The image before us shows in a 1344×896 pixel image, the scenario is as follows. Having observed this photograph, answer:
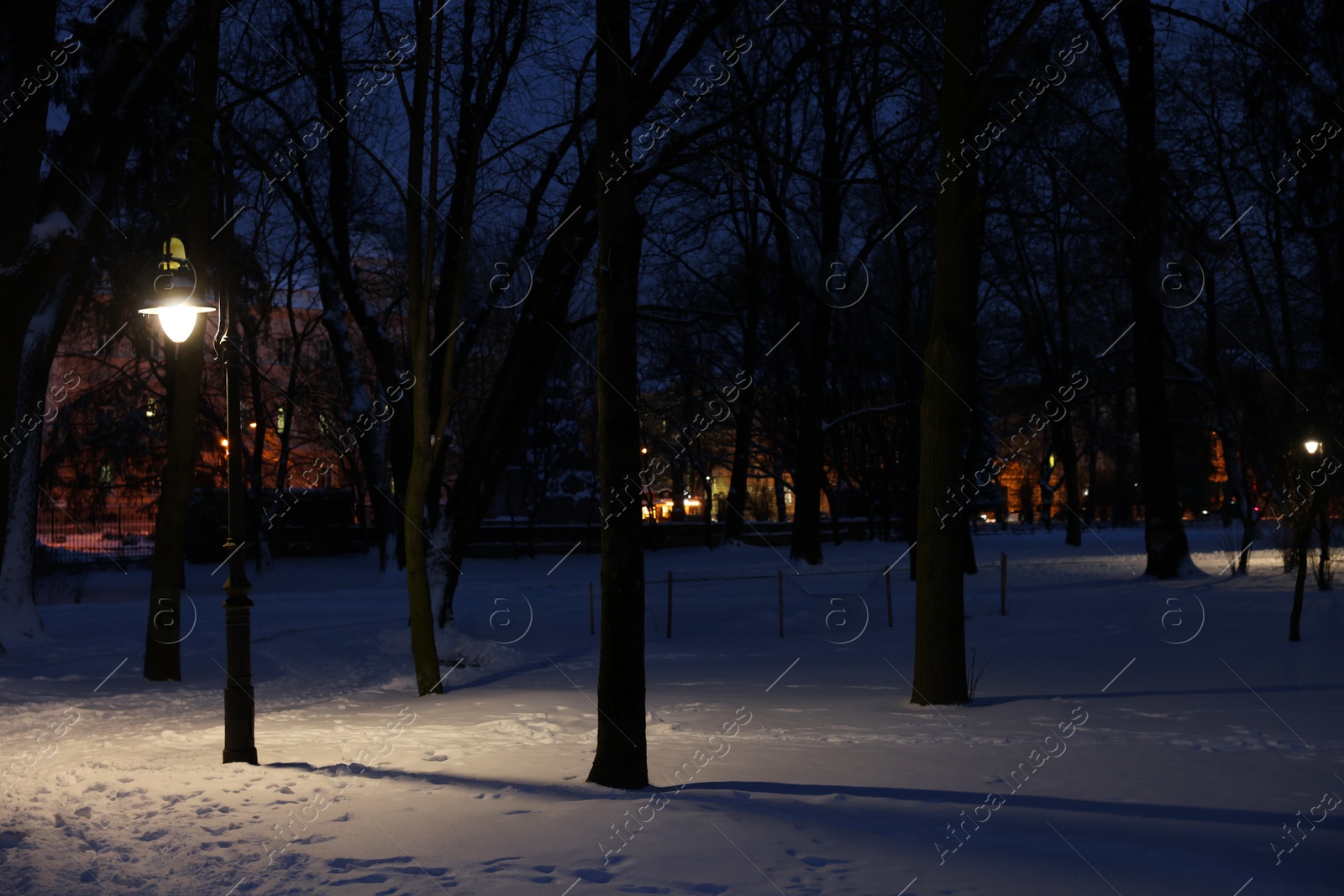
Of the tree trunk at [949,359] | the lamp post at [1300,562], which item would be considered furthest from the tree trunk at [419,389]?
the lamp post at [1300,562]

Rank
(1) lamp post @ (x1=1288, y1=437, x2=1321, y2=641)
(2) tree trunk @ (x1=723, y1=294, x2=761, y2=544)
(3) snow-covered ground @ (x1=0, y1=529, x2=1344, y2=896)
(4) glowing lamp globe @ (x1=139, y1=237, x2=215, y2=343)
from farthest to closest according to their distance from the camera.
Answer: (2) tree trunk @ (x1=723, y1=294, x2=761, y2=544)
(1) lamp post @ (x1=1288, y1=437, x2=1321, y2=641)
(4) glowing lamp globe @ (x1=139, y1=237, x2=215, y2=343)
(3) snow-covered ground @ (x1=0, y1=529, x2=1344, y2=896)

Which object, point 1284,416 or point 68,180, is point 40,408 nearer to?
point 68,180

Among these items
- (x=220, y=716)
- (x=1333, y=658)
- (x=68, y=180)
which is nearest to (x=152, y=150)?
(x=68, y=180)

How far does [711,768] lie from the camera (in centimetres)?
911

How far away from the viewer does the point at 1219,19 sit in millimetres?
11625

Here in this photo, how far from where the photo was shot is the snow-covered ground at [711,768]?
6199mm

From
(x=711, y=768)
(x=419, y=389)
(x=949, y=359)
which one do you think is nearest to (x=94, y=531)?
(x=419, y=389)

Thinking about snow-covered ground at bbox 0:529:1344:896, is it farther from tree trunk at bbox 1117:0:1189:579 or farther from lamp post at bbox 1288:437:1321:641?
tree trunk at bbox 1117:0:1189:579

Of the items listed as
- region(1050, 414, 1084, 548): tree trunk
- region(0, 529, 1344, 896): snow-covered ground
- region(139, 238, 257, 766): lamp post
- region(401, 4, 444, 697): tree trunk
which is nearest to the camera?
region(0, 529, 1344, 896): snow-covered ground

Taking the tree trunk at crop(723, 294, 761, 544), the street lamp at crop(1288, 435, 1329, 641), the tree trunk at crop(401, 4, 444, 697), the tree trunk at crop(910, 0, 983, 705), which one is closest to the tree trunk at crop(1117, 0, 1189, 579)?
the street lamp at crop(1288, 435, 1329, 641)

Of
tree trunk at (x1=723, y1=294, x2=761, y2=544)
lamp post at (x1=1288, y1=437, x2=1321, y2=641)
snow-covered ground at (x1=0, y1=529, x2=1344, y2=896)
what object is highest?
tree trunk at (x1=723, y1=294, x2=761, y2=544)

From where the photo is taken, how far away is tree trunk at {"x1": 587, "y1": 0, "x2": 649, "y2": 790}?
26.4 feet

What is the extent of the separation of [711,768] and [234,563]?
155 inches

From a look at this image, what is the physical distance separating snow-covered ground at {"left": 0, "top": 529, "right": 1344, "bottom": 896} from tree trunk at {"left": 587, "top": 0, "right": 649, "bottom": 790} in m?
0.45
